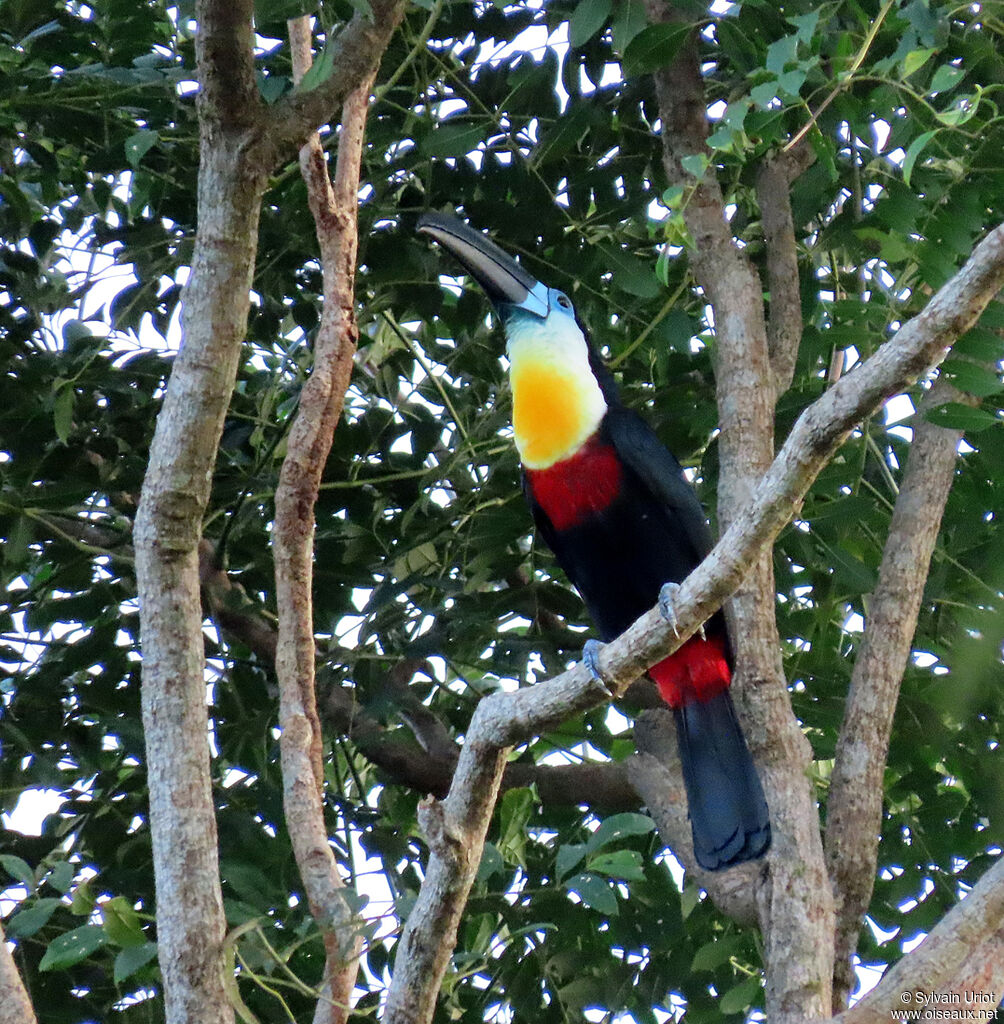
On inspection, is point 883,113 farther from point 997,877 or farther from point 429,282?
point 997,877

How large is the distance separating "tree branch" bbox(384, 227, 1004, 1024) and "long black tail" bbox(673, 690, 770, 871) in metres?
0.90

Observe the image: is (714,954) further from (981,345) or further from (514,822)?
(981,345)

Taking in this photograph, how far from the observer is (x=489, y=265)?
3.20 m

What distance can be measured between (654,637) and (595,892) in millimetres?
411

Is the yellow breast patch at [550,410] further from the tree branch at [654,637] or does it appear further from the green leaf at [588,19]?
the tree branch at [654,637]

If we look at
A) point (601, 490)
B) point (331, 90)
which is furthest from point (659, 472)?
point (331, 90)

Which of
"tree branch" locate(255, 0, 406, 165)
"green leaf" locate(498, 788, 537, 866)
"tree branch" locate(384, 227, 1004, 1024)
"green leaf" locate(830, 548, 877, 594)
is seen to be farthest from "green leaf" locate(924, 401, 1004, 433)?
"green leaf" locate(498, 788, 537, 866)

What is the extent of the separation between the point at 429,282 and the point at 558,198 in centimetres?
36

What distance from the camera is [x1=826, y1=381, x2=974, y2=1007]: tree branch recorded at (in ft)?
8.63

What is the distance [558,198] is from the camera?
10.9 feet

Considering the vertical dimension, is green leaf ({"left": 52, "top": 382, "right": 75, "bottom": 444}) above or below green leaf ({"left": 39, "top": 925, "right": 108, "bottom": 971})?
above

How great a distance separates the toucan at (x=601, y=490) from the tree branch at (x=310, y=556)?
0.54 meters

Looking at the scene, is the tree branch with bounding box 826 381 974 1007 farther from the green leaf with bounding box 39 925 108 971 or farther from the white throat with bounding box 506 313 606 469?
the green leaf with bounding box 39 925 108 971

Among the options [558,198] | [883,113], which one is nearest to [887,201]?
[883,113]
